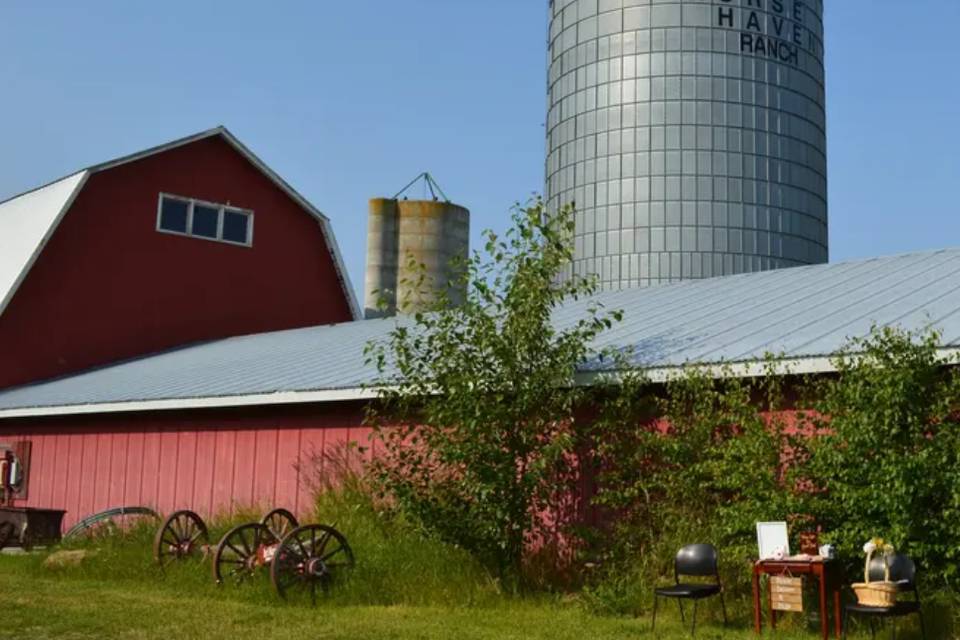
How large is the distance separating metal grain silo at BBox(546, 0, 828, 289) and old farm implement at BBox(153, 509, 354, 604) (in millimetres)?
21510

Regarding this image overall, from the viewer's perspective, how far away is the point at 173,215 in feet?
85.1

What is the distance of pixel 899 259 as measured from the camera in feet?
53.6

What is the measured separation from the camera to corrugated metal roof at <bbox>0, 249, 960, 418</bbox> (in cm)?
1182

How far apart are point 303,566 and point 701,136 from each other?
24.1 m

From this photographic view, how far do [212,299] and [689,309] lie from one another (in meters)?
13.7

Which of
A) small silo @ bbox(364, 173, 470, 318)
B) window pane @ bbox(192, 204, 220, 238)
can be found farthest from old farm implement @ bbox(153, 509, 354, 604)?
small silo @ bbox(364, 173, 470, 318)

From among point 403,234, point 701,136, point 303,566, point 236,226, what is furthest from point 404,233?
point 303,566

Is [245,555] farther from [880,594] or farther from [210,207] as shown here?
[210,207]

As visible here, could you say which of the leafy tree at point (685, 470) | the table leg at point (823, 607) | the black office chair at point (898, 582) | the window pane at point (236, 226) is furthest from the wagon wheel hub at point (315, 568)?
the window pane at point (236, 226)

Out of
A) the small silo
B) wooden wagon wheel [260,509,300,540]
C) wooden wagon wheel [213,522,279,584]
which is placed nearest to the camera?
wooden wagon wheel [213,522,279,584]

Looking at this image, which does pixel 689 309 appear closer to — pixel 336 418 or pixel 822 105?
pixel 336 418

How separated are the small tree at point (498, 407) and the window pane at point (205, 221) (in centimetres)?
1482

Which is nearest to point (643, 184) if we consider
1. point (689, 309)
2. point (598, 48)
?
point (598, 48)

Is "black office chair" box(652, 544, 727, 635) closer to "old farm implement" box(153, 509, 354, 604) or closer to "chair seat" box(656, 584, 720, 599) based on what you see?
"chair seat" box(656, 584, 720, 599)
